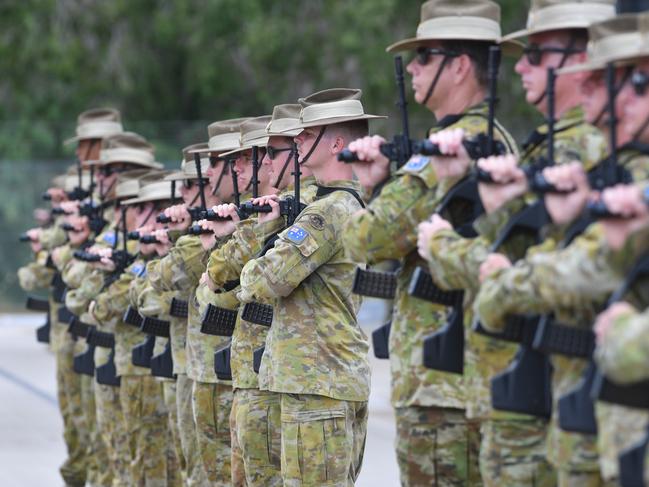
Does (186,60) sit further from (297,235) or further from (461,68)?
(461,68)

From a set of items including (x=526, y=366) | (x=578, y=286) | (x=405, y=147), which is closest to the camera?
(x=578, y=286)

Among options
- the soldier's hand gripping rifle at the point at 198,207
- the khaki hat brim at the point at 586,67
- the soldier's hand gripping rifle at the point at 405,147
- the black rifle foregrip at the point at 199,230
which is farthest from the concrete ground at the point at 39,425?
the khaki hat brim at the point at 586,67

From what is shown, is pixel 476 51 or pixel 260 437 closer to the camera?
pixel 476 51

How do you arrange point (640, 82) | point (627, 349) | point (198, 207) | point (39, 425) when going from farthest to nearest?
1. point (39, 425)
2. point (198, 207)
3. point (640, 82)
4. point (627, 349)

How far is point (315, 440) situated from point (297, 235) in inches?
36.4

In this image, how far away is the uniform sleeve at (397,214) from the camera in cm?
586

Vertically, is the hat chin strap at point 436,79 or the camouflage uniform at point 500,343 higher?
the hat chin strap at point 436,79

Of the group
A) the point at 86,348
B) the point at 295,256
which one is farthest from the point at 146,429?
the point at 295,256

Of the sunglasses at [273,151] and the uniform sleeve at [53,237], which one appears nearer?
the sunglasses at [273,151]

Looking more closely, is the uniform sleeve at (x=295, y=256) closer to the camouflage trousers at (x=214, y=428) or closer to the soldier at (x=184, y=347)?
the camouflage trousers at (x=214, y=428)

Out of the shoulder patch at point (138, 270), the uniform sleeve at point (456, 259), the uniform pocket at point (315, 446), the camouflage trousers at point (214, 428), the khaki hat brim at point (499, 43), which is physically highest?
the khaki hat brim at point (499, 43)

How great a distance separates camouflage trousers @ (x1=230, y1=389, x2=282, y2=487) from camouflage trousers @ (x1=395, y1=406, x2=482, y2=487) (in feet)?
5.06

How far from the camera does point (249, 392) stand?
7598 millimetres

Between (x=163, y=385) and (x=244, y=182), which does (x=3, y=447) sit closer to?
(x=163, y=385)
